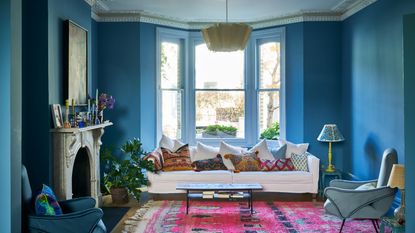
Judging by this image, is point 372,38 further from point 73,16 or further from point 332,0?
point 73,16

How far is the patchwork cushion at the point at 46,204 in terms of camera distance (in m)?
4.18

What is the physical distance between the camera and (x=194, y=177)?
7.09 meters

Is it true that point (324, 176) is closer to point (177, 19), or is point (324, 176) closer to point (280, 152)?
point (280, 152)

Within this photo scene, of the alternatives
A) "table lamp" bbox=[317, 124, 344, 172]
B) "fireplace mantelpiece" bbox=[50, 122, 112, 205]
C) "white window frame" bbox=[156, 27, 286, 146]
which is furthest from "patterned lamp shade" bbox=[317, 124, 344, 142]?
"fireplace mantelpiece" bbox=[50, 122, 112, 205]

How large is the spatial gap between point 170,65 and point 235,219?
3704 mm

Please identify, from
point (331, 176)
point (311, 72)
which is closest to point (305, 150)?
point (331, 176)

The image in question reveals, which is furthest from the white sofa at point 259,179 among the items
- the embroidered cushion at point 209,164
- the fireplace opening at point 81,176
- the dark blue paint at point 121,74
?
the dark blue paint at point 121,74

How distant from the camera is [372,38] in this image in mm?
6676

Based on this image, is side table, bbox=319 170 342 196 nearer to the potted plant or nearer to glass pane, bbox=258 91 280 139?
glass pane, bbox=258 91 280 139

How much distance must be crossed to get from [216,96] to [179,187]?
10.0 ft

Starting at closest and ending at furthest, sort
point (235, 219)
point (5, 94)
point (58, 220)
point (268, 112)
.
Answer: point (5, 94) → point (58, 220) → point (235, 219) → point (268, 112)

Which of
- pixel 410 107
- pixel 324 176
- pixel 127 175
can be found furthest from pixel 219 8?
pixel 410 107

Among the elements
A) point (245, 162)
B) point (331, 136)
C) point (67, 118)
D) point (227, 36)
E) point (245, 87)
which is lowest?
point (245, 162)

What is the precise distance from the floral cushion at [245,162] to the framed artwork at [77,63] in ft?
8.33
